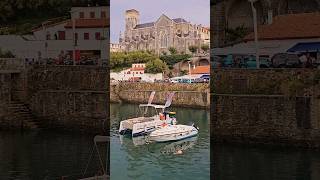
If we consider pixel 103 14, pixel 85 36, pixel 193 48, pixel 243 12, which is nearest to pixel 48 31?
pixel 85 36

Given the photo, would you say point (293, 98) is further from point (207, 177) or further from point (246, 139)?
point (207, 177)

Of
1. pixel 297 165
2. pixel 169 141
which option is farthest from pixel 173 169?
pixel 297 165

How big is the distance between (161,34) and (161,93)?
146 inches

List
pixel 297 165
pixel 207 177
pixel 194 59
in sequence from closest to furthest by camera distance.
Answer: pixel 207 177 → pixel 297 165 → pixel 194 59

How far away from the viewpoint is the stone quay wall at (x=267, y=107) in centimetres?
909

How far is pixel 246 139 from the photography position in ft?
30.2

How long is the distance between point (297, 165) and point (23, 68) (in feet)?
17.4

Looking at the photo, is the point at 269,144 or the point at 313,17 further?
the point at 269,144

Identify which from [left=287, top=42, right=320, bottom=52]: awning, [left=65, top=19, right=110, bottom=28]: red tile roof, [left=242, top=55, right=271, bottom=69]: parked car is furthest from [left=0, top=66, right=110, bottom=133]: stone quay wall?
[left=287, top=42, right=320, bottom=52]: awning

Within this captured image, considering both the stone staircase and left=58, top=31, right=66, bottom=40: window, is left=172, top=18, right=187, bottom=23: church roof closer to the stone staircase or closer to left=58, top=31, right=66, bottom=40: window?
left=58, top=31, right=66, bottom=40: window

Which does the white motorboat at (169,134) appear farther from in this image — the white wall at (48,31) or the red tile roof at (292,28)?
the white wall at (48,31)

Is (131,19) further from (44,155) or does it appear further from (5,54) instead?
(44,155)

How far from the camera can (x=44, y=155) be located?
340 inches

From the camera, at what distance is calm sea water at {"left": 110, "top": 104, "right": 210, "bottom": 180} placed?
827 cm
